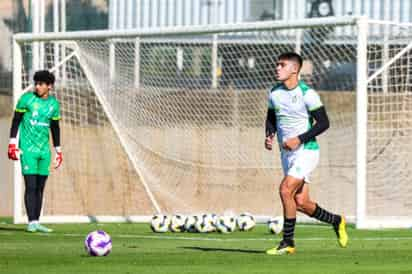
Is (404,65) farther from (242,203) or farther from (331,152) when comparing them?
(242,203)

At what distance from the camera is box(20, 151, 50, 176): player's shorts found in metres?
17.1

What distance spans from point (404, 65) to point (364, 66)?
6.01ft

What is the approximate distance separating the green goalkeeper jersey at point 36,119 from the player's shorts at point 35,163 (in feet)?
0.17

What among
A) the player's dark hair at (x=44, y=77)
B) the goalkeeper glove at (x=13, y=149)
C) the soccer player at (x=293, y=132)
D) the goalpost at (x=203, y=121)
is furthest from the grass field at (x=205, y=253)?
the goalpost at (x=203, y=121)

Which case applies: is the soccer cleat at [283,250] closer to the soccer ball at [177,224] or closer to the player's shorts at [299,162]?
the player's shorts at [299,162]

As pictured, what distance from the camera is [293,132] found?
41.7ft

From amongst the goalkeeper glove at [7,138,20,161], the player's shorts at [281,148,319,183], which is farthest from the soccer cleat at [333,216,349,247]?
the goalkeeper glove at [7,138,20,161]

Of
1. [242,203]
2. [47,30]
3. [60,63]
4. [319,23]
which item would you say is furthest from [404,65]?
[47,30]

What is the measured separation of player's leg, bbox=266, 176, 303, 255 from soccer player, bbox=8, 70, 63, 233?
535 cm

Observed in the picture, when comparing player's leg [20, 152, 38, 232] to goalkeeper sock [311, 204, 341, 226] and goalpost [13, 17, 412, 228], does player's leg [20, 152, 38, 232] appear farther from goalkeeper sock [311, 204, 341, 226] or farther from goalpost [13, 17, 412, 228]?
goalkeeper sock [311, 204, 341, 226]

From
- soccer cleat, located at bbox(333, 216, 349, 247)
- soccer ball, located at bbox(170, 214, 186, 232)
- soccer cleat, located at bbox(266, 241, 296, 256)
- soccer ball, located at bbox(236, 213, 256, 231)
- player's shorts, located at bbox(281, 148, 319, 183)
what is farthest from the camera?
soccer ball, located at bbox(236, 213, 256, 231)

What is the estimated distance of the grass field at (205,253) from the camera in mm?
10852

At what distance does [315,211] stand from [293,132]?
81cm

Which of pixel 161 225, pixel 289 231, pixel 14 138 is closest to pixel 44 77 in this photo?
pixel 14 138
